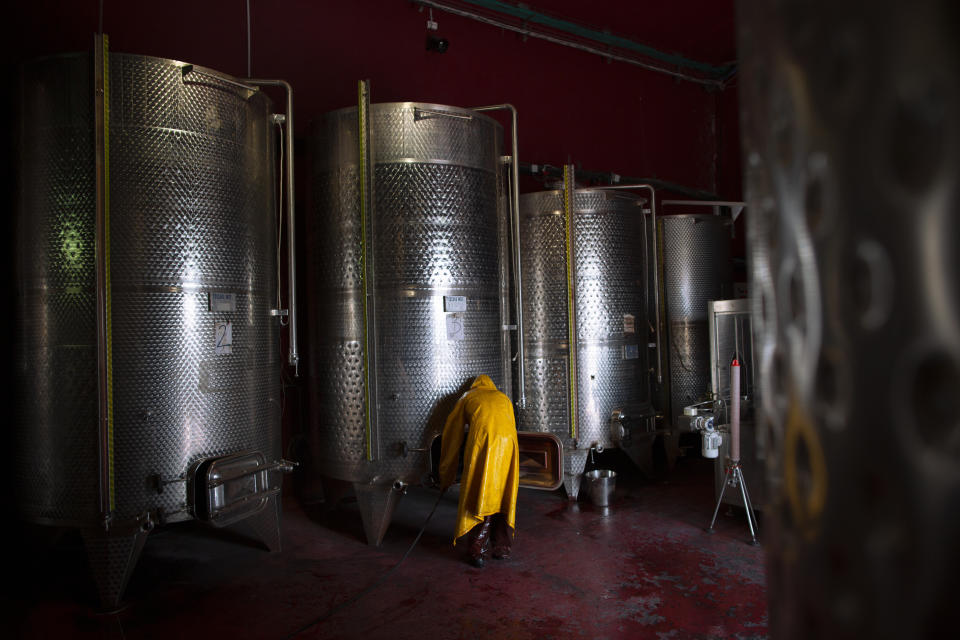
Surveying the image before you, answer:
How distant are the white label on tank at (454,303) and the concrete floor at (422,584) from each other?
1.78 meters

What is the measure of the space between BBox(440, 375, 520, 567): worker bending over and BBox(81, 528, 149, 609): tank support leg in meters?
2.03

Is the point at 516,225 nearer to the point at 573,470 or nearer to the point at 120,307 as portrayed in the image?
the point at 573,470

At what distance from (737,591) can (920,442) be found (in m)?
4.11

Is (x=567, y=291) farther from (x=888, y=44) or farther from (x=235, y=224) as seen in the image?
(x=888, y=44)

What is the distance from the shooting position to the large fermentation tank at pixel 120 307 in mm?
3736

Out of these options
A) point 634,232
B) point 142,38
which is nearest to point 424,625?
point 634,232

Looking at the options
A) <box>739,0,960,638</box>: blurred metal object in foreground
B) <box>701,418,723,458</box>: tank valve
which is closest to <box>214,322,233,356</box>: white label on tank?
<box>701,418,723,458</box>: tank valve

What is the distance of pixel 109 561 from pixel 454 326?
106 inches

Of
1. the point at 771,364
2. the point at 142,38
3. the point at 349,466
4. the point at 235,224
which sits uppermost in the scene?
the point at 142,38

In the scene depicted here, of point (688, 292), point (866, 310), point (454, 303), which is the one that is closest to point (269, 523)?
point (454, 303)

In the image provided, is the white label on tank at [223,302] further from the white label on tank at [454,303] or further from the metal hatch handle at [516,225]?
the metal hatch handle at [516,225]

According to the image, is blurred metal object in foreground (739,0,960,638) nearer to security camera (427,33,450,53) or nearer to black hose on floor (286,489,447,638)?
black hose on floor (286,489,447,638)

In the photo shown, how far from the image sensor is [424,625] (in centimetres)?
345

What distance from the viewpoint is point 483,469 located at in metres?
4.33
